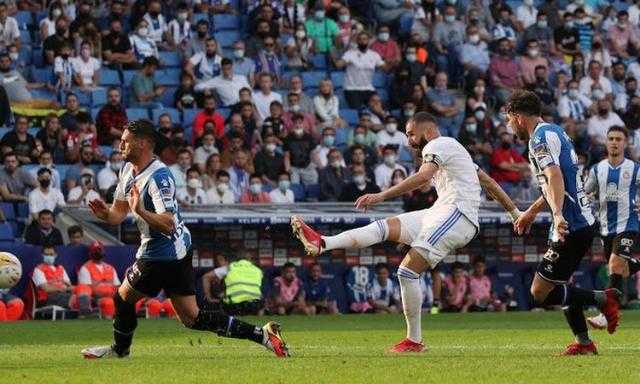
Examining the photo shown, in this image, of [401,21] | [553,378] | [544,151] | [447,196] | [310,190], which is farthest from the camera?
[401,21]

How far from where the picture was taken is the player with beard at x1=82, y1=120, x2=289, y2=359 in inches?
521

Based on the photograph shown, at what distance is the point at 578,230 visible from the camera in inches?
539

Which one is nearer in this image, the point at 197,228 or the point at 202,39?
the point at 197,228

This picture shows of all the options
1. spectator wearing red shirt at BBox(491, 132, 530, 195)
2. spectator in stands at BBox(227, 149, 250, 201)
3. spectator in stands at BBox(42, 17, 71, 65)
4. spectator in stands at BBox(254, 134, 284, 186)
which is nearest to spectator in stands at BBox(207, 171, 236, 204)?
spectator in stands at BBox(227, 149, 250, 201)

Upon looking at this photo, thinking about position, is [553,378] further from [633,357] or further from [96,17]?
[96,17]

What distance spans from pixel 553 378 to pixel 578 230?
2.39 metres

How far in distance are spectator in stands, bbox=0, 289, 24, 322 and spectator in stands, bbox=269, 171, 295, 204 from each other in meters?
5.41

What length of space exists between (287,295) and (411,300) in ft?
39.7

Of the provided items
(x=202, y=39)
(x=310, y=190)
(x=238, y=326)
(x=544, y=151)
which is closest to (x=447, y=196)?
(x=544, y=151)

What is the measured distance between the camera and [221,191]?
2716 centimetres

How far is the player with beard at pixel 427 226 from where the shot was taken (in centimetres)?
1438

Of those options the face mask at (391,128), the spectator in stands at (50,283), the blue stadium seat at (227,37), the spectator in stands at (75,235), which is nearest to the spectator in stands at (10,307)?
the spectator in stands at (50,283)

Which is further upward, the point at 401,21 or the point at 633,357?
the point at 401,21

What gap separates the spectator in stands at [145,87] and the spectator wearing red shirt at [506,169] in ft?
20.5
